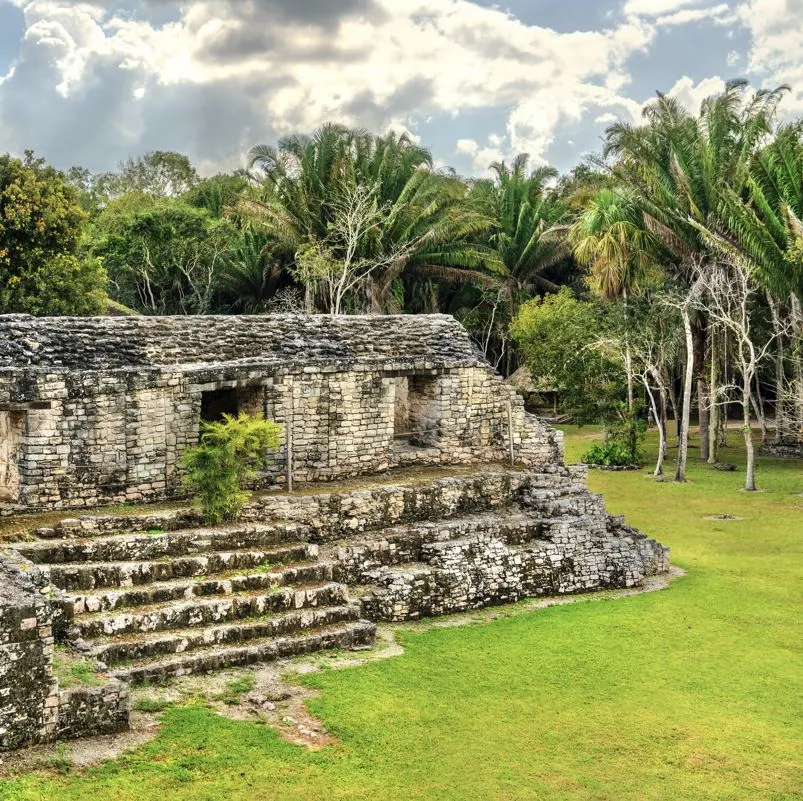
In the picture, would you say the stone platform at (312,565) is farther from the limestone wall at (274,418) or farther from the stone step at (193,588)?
the limestone wall at (274,418)

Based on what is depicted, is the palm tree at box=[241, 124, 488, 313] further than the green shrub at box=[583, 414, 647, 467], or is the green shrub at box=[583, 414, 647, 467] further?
the palm tree at box=[241, 124, 488, 313]

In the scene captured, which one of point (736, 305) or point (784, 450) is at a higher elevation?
point (736, 305)

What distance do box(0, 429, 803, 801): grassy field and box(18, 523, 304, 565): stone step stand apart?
1959 millimetres

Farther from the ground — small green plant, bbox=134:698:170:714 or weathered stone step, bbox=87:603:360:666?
weathered stone step, bbox=87:603:360:666

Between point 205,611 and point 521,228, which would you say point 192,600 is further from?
point 521,228

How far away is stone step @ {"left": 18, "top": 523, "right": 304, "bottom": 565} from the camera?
10.1m

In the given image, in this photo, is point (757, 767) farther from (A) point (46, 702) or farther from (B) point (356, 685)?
(A) point (46, 702)

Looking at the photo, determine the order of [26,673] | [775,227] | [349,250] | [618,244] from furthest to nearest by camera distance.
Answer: [349,250] < [618,244] < [775,227] < [26,673]

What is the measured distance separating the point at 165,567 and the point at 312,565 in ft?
5.30

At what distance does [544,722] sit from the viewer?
856 cm

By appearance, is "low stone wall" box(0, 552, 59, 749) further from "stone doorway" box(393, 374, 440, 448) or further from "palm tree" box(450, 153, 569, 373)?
"palm tree" box(450, 153, 569, 373)

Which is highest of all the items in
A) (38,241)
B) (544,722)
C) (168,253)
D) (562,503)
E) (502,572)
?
(168,253)

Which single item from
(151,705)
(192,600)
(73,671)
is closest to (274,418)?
(192,600)

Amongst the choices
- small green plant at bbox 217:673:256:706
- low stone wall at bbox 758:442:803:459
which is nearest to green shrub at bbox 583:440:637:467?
low stone wall at bbox 758:442:803:459
